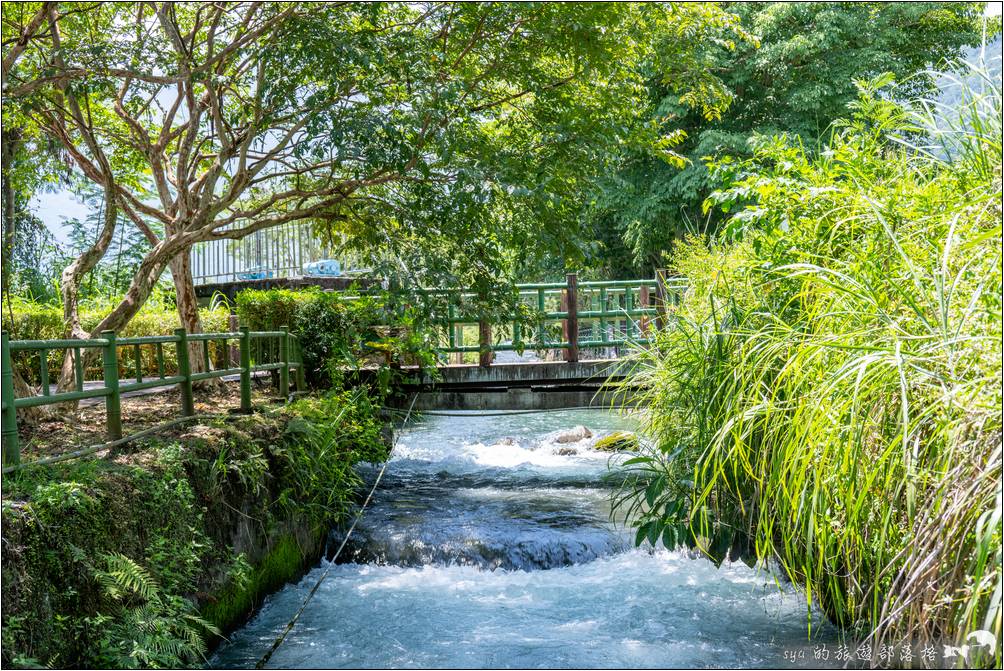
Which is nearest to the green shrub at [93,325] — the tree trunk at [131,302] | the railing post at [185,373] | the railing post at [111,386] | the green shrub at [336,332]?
the green shrub at [336,332]

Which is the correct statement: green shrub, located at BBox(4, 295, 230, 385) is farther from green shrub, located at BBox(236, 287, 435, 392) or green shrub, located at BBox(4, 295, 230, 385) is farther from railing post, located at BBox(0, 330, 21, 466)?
railing post, located at BBox(0, 330, 21, 466)

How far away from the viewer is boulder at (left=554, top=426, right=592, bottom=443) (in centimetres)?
1262

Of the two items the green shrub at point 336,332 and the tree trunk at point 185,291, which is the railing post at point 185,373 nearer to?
the tree trunk at point 185,291

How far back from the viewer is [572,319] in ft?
38.7

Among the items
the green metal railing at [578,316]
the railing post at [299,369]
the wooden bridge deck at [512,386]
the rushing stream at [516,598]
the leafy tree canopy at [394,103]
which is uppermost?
the leafy tree canopy at [394,103]

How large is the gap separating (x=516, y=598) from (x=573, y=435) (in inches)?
229

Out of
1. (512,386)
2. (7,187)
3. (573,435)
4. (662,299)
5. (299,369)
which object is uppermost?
(7,187)

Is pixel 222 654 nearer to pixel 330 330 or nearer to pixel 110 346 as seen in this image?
pixel 110 346

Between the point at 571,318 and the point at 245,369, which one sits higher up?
the point at 571,318

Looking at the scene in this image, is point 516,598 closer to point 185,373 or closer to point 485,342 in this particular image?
point 185,373

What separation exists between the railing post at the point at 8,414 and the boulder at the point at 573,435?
8.53m

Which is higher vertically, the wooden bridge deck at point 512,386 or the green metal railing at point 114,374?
the green metal railing at point 114,374

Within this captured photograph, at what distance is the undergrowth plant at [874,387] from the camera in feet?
9.78

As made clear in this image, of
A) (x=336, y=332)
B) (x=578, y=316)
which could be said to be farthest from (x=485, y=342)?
(x=336, y=332)
